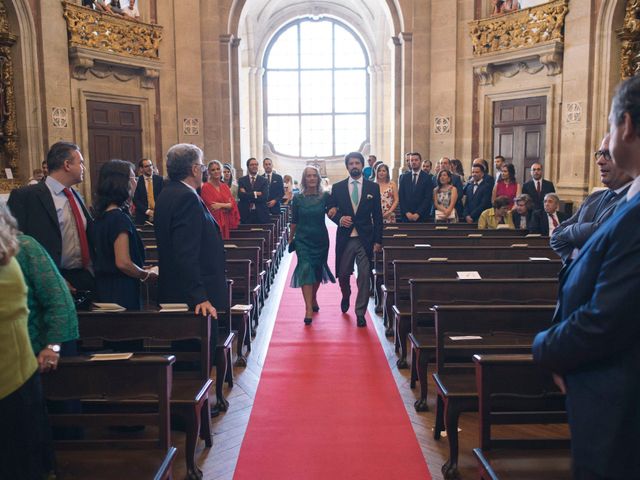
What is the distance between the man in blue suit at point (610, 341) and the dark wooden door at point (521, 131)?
38.7ft

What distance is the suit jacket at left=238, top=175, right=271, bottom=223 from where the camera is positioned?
9805 millimetres

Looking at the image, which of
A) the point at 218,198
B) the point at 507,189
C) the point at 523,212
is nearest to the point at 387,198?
the point at 507,189

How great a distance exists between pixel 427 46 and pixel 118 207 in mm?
12230

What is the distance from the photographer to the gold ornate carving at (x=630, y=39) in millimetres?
9898

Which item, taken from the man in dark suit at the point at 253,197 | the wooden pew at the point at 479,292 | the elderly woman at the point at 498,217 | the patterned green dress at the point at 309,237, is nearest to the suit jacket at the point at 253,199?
the man in dark suit at the point at 253,197

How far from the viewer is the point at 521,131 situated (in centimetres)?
1318

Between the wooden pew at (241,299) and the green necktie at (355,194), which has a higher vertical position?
the green necktie at (355,194)

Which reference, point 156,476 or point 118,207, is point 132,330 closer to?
point 118,207

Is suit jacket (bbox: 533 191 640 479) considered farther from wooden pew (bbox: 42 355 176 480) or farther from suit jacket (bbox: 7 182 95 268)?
suit jacket (bbox: 7 182 95 268)

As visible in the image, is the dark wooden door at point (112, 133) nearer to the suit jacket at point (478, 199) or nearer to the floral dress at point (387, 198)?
the floral dress at point (387, 198)

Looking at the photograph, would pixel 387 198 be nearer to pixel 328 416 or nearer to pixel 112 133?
pixel 328 416

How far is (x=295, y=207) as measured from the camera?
6695 mm

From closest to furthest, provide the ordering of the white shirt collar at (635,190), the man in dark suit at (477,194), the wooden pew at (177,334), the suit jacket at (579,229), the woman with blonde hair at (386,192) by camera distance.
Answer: the white shirt collar at (635,190) < the wooden pew at (177,334) < the suit jacket at (579,229) < the woman with blonde hair at (386,192) < the man in dark suit at (477,194)

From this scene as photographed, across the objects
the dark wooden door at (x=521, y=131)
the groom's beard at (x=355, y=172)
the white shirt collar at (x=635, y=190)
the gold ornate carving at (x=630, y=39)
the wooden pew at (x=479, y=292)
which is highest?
the gold ornate carving at (x=630, y=39)
